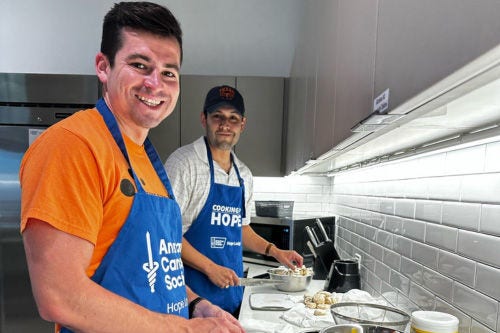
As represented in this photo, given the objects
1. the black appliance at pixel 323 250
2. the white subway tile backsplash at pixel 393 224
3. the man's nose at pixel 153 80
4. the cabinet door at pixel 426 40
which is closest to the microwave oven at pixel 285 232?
the black appliance at pixel 323 250

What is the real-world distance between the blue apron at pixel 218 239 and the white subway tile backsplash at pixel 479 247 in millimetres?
1176

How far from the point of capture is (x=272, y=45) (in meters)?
3.32

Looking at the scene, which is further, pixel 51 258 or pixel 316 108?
pixel 316 108

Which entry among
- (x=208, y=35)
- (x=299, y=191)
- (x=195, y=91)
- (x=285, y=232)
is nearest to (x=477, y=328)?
(x=285, y=232)

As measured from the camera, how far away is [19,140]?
2650 mm

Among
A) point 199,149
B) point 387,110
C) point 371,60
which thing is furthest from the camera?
point 199,149

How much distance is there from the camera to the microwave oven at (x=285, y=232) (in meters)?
2.59

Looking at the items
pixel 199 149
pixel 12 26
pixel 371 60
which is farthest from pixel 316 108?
pixel 12 26

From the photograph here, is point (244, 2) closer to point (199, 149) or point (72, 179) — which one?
point (199, 149)

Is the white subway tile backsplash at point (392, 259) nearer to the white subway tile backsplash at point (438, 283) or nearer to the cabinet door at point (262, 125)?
the white subway tile backsplash at point (438, 283)

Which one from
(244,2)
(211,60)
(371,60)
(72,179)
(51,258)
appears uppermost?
(244,2)

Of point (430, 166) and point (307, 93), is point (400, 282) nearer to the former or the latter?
point (430, 166)

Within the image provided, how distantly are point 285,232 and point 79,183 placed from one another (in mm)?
1967

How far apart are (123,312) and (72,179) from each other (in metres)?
0.30
